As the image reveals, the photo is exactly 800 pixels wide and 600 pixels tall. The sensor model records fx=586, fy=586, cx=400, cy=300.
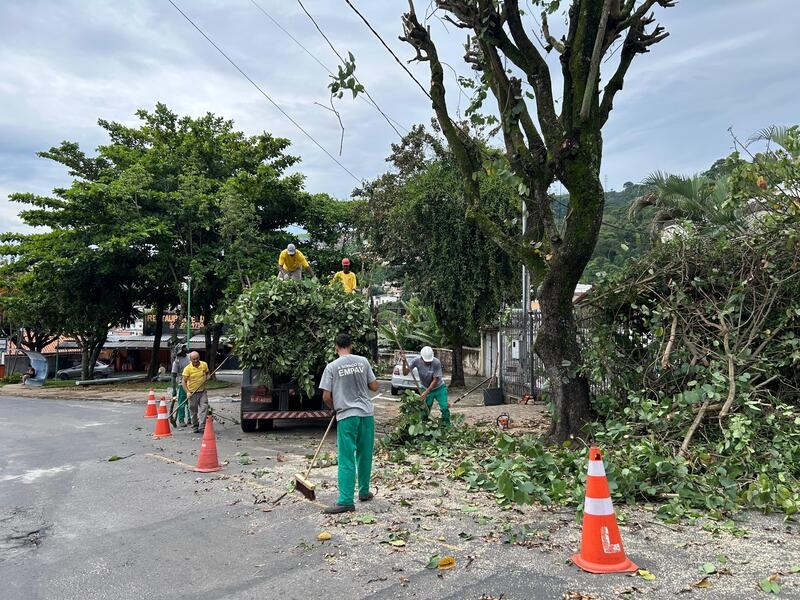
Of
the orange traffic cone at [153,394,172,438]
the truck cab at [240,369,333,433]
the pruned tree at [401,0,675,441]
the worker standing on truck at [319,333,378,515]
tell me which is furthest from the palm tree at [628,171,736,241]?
the orange traffic cone at [153,394,172,438]

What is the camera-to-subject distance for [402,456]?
8.00 meters

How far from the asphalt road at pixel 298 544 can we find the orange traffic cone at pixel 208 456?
14 centimetres

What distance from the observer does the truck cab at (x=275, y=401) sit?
10.4 meters

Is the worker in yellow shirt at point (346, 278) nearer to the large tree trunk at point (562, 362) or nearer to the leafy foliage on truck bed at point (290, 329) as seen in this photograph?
the leafy foliage on truck bed at point (290, 329)

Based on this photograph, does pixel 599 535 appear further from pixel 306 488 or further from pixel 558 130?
pixel 558 130

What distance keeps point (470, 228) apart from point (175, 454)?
36.3 feet

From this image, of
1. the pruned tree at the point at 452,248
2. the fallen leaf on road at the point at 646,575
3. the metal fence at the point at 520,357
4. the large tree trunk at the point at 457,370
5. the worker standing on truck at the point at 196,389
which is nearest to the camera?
the fallen leaf on road at the point at 646,575

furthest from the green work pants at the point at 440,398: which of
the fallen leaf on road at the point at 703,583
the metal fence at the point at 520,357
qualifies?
the fallen leaf on road at the point at 703,583

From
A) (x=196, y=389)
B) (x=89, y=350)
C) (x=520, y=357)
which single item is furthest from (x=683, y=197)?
(x=89, y=350)

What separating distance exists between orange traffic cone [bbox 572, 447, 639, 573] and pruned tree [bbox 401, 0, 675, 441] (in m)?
3.77

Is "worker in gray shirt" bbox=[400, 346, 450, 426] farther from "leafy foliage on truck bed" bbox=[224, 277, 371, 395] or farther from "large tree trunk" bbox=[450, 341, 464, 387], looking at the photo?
"large tree trunk" bbox=[450, 341, 464, 387]

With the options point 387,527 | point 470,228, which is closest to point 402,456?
point 387,527

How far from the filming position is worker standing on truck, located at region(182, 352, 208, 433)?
11133 mm

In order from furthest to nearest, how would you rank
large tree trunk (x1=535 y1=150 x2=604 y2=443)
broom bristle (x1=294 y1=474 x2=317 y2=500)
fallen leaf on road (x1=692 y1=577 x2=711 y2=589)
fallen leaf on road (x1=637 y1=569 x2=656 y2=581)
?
large tree trunk (x1=535 y1=150 x2=604 y2=443)
broom bristle (x1=294 y1=474 x2=317 y2=500)
fallen leaf on road (x1=637 y1=569 x2=656 y2=581)
fallen leaf on road (x1=692 y1=577 x2=711 y2=589)
